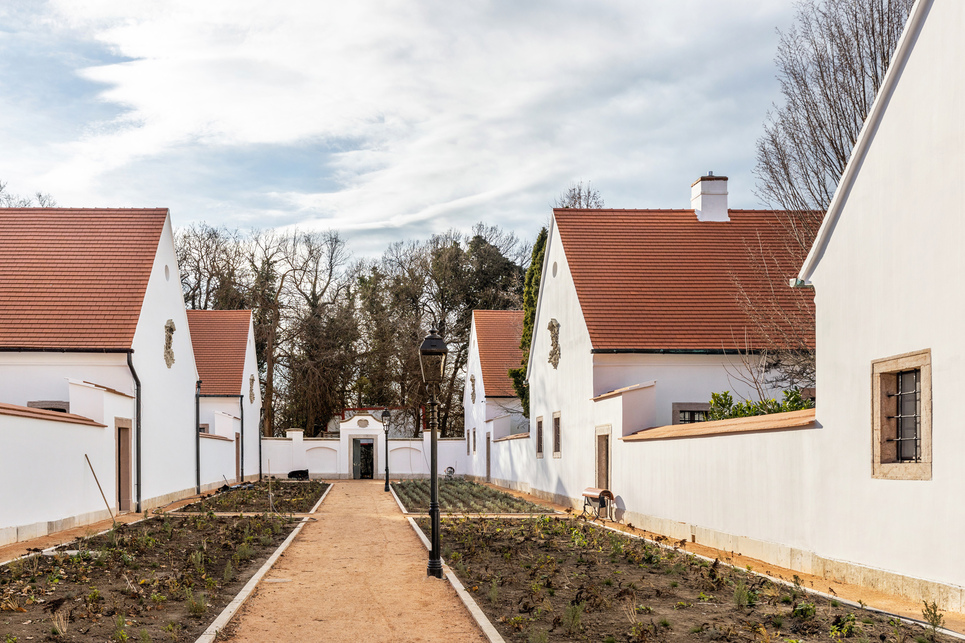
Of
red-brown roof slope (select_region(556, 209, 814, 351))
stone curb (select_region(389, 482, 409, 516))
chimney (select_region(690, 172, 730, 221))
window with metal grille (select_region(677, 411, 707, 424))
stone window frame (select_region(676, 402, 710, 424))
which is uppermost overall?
chimney (select_region(690, 172, 730, 221))

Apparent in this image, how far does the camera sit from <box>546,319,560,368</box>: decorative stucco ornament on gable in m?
24.6

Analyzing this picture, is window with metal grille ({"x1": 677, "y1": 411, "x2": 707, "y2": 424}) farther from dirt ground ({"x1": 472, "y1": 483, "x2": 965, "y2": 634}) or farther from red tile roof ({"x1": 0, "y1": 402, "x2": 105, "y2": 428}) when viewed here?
red tile roof ({"x1": 0, "y1": 402, "x2": 105, "y2": 428})

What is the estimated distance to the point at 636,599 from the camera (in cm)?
886

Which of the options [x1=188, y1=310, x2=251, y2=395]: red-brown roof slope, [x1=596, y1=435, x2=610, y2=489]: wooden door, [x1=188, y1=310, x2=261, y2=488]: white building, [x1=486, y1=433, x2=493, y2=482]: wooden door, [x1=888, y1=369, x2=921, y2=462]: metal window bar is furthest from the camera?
[x1=486, y1=433, x2=493, y2=482]: wooden door

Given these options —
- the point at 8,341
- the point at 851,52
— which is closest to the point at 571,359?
the point at 851,52

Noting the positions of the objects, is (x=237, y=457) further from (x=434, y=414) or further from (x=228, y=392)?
(x=434, y=414)

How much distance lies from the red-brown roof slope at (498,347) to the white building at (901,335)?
26677 millimetres

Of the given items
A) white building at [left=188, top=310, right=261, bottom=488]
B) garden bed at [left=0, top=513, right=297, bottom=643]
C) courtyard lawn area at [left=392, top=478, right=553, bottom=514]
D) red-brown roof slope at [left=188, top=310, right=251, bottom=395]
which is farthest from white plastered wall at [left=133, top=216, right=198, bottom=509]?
red-brown roof slope at [left=188, top=310, right=251, bottom=395]

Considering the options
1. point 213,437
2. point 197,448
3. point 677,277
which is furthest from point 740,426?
point 213,437

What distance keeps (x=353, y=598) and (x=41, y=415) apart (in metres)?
8.57

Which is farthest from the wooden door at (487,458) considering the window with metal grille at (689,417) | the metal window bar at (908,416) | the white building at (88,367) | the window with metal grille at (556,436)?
the metal window bar at (908,416)

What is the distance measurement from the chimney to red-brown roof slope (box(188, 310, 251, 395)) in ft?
Answer: 69.5

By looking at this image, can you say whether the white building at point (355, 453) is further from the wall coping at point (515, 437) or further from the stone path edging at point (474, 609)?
the stone path edging at point (474, 609)

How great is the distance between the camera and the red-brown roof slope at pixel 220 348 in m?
36.3
